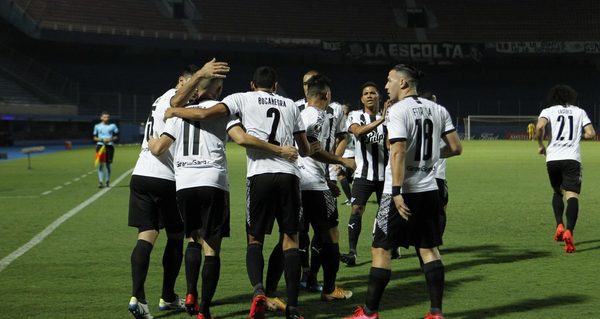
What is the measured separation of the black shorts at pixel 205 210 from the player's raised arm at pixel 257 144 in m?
0.47

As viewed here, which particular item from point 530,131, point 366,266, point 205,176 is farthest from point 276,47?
point 205,176

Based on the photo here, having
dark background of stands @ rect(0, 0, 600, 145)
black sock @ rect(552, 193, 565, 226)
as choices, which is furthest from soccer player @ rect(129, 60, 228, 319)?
dark background of stands @ rect(0, 0, 600, 145)

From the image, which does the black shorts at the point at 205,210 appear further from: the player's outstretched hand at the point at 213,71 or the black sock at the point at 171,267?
the player's outstretched hand at the point at 213,71

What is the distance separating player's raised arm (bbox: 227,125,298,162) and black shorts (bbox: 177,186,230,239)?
474 millimetres

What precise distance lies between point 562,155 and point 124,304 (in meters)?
6.20

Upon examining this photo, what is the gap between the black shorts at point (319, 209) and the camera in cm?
754

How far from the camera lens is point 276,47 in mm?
61656

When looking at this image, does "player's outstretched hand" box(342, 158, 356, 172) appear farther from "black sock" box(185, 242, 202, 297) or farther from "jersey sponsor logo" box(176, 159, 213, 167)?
"black sock" box(185, 242, 202, 297)

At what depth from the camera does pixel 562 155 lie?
1067cm

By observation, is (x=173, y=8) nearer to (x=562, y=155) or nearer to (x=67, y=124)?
(x=67, y=124)

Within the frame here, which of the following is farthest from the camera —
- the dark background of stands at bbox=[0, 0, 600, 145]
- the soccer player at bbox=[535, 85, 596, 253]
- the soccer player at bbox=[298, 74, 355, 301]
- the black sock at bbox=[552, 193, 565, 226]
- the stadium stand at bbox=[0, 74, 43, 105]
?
the dark background of stands at bbox=[0, 0, 600, 145]

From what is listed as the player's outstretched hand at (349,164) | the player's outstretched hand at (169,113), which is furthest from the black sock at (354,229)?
the player's outstretched hand at (169,113)

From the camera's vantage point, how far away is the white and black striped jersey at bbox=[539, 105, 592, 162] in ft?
34.9

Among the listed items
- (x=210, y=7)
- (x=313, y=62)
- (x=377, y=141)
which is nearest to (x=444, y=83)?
(x=313, y=62)
